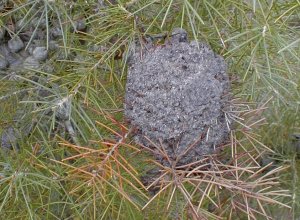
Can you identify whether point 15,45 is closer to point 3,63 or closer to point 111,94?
point 3,63

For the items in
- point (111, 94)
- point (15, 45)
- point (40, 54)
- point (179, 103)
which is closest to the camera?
point (179, 103)

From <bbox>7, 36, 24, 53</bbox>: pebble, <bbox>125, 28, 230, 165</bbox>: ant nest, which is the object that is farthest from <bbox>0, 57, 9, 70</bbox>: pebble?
<bbox>125, 28, 230, 165</bbox>: ant nest

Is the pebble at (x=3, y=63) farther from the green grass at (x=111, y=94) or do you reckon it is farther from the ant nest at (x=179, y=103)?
the ant nest at (x=179, y=103)

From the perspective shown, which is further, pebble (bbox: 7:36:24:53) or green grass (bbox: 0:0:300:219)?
pebble (bbox: 7:36:24:53)

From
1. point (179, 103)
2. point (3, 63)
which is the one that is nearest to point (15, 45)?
point (3, 63)

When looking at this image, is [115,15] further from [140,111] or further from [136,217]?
[136,217]

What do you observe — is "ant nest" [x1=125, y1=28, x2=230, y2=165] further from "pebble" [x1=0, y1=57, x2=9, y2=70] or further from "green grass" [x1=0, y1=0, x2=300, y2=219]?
"pebble" [x1=0, y1=57, x2=9, y2=70]

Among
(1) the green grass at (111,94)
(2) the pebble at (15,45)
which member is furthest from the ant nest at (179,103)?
(2) the pebble at (15,45)

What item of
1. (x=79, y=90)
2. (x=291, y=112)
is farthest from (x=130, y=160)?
(x=291, y=112)
